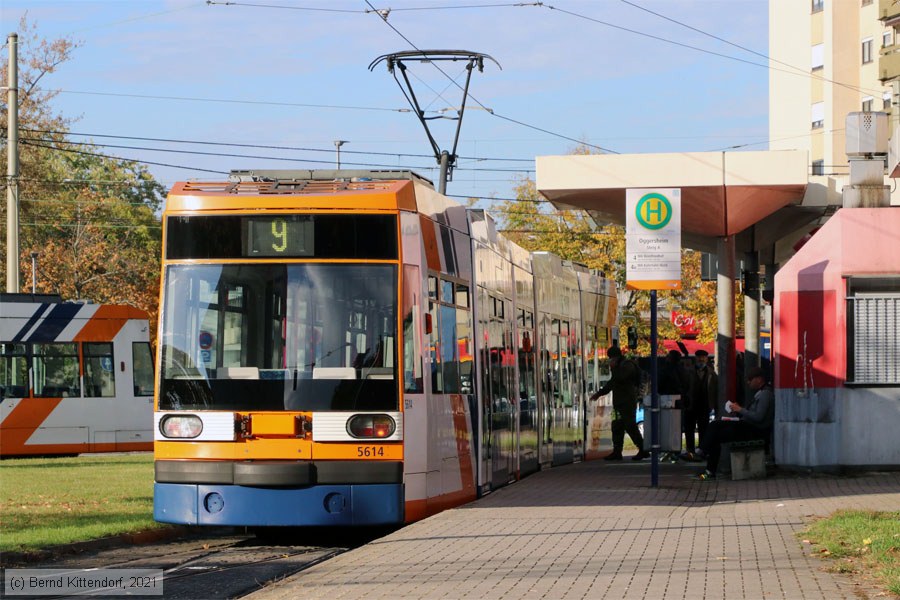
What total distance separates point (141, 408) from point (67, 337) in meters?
2.26

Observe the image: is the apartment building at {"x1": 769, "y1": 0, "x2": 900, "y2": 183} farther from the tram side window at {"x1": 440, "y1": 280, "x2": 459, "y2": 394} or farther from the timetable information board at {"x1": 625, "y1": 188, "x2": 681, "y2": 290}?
the tram side window at {"x1": 440, "y1": 280, "x2": 459, "y2": 394}

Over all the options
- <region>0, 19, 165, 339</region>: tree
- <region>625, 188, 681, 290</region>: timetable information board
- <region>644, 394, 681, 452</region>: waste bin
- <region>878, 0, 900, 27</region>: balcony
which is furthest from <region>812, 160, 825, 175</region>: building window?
<region>625, 188, 681, 290</region>: timetable information board

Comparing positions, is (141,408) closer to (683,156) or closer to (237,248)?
(683,156)

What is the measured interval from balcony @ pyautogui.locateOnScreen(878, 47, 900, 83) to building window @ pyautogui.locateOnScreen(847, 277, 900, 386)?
36387 millimetres

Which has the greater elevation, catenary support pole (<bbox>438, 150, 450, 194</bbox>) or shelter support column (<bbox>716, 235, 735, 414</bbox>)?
catenary support pole (<bbox>438, 150, 450, 194</bbox>)

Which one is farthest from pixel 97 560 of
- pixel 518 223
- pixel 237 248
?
pixel 518 223

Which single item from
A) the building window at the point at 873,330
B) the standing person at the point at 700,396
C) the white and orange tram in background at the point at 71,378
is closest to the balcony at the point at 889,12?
the standing person at the point at 700,396

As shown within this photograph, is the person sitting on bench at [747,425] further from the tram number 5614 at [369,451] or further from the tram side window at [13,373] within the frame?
the tram side window at [13,373]

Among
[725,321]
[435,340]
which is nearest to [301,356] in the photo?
[435,340]

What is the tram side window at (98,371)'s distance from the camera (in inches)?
1238

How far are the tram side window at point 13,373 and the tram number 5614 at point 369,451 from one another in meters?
20.5

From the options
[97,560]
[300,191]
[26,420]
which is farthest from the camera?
[26,420]

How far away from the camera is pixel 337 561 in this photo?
10188 mm

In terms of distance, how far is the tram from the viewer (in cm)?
1199
